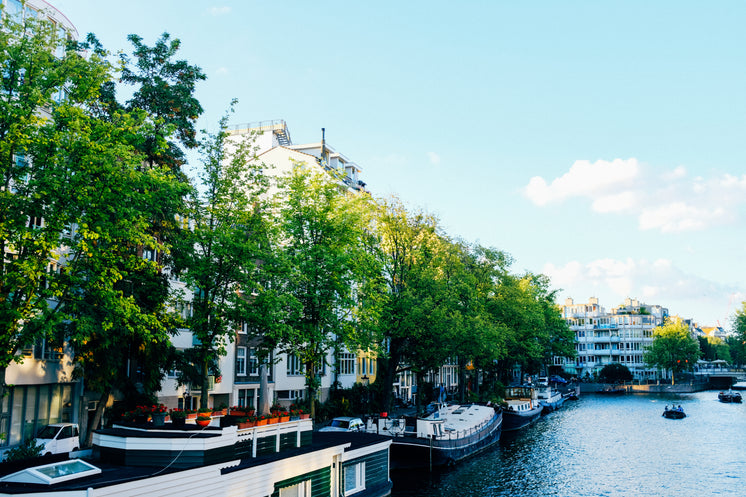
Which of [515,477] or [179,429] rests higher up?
[179,429]

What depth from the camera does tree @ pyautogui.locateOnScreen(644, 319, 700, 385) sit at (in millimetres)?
135750

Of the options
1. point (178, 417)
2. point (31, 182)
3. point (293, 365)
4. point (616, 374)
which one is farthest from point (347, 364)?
point (616, 374)

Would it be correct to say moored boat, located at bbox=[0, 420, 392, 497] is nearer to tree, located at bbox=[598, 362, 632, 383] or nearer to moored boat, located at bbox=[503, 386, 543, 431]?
moored boat, located at bbox=[503, 386, 543, 431]

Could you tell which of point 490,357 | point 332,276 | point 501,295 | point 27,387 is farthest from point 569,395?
point 27,387

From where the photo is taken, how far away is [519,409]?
7381 cm

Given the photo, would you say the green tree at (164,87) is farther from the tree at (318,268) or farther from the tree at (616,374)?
the tree at (616,374)

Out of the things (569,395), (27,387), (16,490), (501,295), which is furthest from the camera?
(569,395)

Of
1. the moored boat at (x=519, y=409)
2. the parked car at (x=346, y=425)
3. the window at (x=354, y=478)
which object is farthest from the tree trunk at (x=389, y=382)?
the window at (x=354, y=478)

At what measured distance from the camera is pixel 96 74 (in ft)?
78.3

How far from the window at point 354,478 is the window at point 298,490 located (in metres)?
3.68

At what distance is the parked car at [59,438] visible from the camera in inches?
1197

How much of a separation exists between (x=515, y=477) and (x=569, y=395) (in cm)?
8383

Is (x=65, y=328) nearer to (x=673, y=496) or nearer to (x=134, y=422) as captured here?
(x=134, y=422)

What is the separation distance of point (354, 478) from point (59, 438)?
15.6 meters
